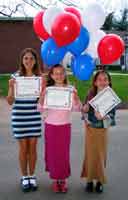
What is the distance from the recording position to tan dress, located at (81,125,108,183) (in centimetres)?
546

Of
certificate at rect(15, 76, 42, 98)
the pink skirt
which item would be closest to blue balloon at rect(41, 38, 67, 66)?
certificate at rect(15, 76, 42, 98)

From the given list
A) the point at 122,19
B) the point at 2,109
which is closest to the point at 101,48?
the point at 2,109

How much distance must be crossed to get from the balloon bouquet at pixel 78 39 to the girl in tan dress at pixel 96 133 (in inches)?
8.7

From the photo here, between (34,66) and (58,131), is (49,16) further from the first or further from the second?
(58,131)

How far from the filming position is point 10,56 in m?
31.6

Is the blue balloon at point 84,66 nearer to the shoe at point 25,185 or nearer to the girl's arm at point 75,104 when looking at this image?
the girl's arm at point 75,104

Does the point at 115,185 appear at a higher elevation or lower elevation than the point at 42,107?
lower

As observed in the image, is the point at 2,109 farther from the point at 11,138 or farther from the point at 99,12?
the point at 99,12

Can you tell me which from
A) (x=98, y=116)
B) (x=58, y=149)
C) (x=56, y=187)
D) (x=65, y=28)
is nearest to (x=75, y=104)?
(x=98, y=116)

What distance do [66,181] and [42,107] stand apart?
3.36 ft

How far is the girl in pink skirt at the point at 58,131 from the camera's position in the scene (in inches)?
214

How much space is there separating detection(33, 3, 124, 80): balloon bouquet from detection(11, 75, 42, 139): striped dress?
0.54 m

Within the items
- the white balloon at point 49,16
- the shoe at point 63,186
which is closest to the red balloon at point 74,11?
the white balloon at point 49,16

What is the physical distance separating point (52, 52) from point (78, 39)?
32 cm
